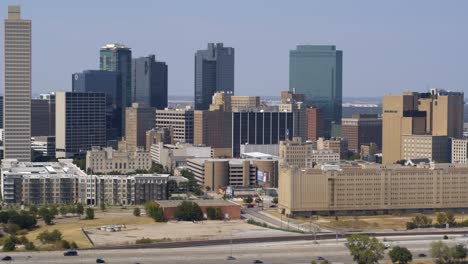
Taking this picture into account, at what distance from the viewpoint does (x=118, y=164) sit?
263 feet

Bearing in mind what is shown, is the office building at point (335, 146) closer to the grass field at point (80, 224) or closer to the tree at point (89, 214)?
the grass field at point (80, 224)

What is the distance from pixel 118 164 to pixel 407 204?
80.9 feet

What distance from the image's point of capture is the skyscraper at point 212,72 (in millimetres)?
139375

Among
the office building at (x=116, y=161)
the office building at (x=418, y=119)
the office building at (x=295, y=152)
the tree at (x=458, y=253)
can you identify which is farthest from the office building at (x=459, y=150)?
the tree at (x=458, y=253)

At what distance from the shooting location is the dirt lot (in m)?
50.0

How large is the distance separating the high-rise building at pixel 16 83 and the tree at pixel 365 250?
136ft

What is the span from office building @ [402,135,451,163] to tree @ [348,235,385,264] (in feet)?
133

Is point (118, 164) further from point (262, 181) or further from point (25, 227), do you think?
point (25, 227)

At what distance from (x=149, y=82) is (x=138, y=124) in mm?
35230

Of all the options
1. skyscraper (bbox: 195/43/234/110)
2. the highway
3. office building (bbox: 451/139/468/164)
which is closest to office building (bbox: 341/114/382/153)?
office building (bbox: 451/139/468/164)

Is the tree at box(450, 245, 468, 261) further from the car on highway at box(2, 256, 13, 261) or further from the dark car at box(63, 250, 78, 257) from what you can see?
the car on highway at box(2, 256, 13, 261)

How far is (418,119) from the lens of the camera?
3383 inches

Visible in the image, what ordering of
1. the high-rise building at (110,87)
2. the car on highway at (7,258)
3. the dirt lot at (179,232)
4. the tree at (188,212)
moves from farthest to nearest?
the high-rise building at (110,87) < the tree at (188,212) < the dirt lot at (179,232) < the car on highway at (7,258)

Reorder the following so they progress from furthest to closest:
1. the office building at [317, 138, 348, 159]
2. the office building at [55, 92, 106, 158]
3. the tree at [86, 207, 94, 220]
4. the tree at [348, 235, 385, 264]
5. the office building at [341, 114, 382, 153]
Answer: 1. the office building at [341, 114, 382, 153]
2. the office building at [55, 92, 106, 158]
3. the office building at [317, 138, 348, 159]
4. the tree at [86, 207, 94, 220]
5. the tree at [348, 235, 385, 264]
